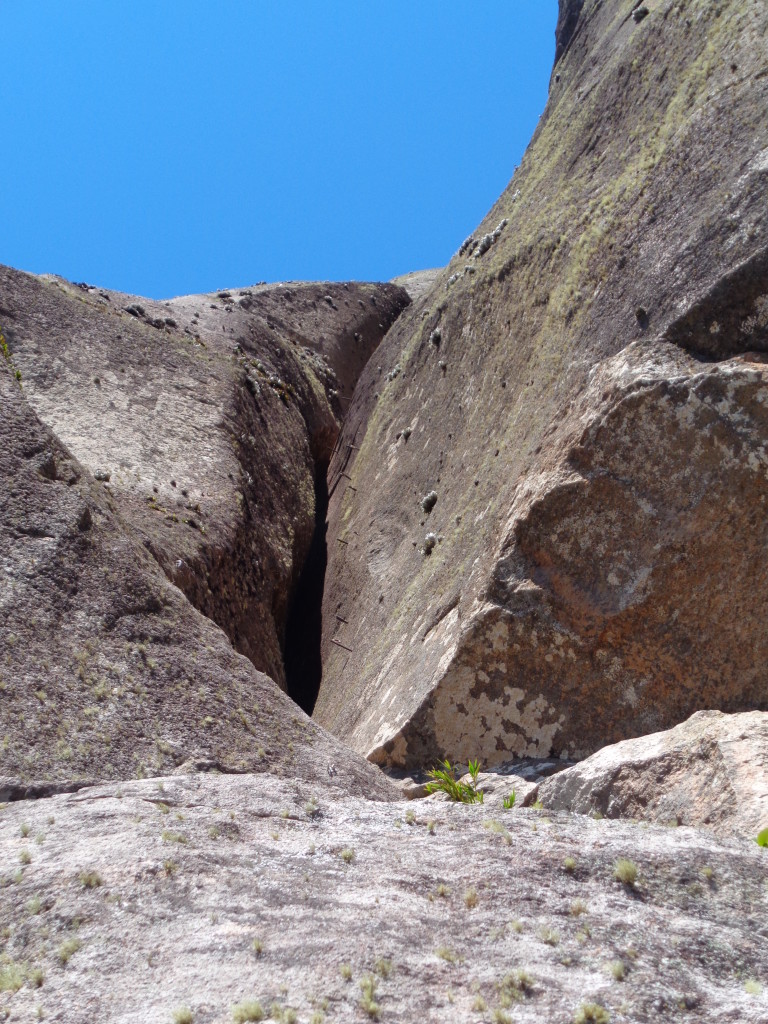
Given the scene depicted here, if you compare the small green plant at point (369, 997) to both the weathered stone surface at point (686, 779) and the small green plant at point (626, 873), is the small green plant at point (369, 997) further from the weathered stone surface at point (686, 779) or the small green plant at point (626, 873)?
the weathered stone surface at point (686, 779)

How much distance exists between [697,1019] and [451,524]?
1427 cm

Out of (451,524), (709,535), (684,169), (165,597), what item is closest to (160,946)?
(165,597)

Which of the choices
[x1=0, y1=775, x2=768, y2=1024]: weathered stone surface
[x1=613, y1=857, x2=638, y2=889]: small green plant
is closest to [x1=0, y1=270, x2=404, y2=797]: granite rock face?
[x1=0, y1=775, x2=768, y2=1024]: weathered stone surface

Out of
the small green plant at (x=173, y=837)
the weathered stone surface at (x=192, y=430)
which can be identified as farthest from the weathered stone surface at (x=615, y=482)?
the small green plant at (x=173, y=837)

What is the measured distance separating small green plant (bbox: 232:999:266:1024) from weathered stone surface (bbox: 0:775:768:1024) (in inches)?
2.8

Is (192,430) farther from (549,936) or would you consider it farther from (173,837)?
(549,936)

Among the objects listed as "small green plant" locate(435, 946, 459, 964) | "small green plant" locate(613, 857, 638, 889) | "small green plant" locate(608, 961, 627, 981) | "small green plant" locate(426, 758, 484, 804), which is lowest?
"small green plant" locate(608, 961, 627, 981)

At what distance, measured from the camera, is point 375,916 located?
5.90 metres

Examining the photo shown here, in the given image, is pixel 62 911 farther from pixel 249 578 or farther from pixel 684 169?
pixel 249 578

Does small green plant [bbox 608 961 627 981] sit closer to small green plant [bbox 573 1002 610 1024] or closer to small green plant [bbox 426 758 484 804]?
small green plant [bbox 573 1002 610 1024]

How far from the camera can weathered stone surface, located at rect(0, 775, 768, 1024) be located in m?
5.00

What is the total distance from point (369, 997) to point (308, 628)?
21233mm

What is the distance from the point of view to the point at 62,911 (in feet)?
19.6

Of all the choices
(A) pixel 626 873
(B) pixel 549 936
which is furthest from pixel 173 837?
(A) pixel 626 873
